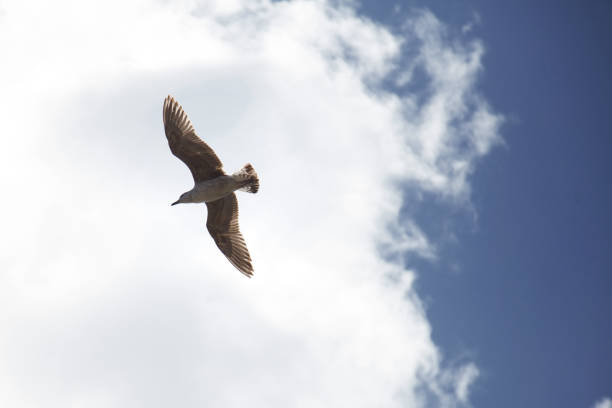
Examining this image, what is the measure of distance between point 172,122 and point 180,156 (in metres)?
0.99

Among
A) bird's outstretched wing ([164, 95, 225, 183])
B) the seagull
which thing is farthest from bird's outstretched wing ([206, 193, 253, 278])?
bird's outstretched wing ([164, 95, 225, 183])

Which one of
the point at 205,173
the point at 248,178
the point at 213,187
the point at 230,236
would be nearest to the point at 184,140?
the point at 205,173

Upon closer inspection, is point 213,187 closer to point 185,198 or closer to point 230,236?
point 185,198

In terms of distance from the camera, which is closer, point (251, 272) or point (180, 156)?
point (180, 156)

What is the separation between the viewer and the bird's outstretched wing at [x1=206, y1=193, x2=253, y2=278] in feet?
64.8

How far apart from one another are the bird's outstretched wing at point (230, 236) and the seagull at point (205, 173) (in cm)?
3

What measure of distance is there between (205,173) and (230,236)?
2482mm

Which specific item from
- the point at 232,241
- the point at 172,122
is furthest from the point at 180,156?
the point at 232,241

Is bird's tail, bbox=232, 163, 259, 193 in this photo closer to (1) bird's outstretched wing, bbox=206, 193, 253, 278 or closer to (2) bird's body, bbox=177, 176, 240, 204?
(2) bird's body, bbox=177, 176, 240, 204

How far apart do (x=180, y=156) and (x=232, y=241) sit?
3.33 m

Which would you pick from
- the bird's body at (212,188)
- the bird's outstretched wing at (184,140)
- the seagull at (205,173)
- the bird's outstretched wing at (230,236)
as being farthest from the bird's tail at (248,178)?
the bird's outstretched wing at (230,236)

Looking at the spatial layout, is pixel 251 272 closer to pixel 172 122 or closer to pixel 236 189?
pixel 236 189

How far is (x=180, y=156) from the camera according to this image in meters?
18.2

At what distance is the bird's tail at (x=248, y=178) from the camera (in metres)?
18.4
